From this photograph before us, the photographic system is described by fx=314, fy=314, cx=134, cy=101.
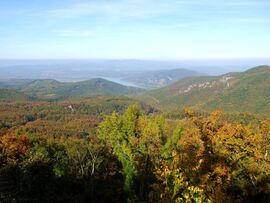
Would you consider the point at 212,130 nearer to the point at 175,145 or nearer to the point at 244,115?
the point at 175,145

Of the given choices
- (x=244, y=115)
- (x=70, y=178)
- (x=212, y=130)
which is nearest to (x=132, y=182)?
Answer: (x=70, y=178)

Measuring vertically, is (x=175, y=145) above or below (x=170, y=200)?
below

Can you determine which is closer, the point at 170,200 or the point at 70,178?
the point at 170,200

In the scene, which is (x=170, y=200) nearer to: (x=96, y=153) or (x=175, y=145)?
(x=96, y=153)

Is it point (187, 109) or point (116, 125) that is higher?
point (187, 109)

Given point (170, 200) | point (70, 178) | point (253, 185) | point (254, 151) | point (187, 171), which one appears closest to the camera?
point (170, 200)

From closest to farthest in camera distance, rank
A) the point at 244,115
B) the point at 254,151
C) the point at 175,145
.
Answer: the point at 254,151 < the point at 175,145 < the point at 244,115

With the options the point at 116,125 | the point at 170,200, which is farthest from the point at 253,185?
the point at 116,125

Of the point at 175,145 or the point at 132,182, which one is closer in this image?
the point at 132,182

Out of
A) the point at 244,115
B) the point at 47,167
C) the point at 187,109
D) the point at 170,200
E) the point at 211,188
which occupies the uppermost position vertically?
the point at 187,109
